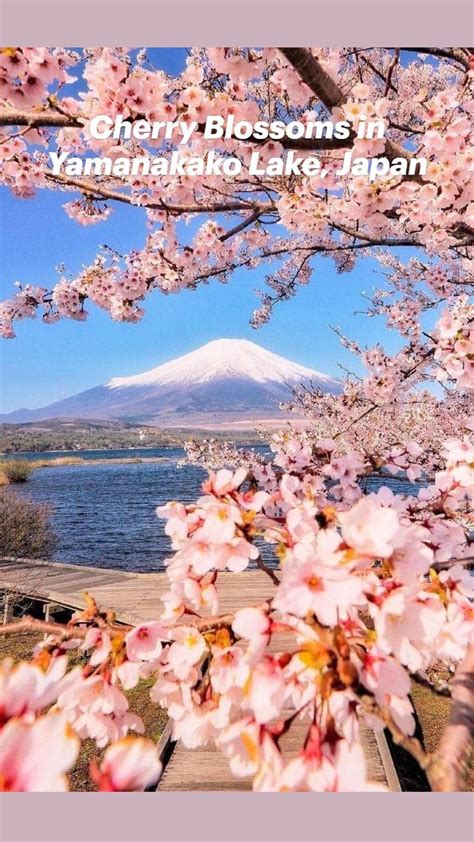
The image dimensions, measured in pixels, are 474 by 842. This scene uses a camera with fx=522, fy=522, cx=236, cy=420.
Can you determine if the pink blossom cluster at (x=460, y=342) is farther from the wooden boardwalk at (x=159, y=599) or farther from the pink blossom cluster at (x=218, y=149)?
the wooden boardwalk at (x=159, y=599)

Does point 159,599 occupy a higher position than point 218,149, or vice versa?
point 218,149

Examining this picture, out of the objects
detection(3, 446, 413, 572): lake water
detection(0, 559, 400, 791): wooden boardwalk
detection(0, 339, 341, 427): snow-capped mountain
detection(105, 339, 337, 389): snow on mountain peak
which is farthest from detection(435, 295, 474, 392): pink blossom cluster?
detection(105, 339, 337, 389): snow on mountain peak

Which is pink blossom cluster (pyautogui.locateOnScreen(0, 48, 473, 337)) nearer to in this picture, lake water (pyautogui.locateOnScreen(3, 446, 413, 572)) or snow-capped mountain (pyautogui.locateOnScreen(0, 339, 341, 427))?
lake water (pyautogui.locateOnScreen(3, 446, 413, 572))

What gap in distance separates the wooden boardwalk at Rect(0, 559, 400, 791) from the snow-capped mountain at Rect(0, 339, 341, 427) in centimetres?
6833

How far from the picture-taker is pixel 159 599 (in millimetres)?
6457

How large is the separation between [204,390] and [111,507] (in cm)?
9311

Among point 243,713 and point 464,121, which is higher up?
point 464,121

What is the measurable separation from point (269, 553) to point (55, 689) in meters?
11.9

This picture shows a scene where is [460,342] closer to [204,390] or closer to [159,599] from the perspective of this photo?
[159,599]

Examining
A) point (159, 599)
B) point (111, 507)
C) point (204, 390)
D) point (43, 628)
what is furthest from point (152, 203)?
point (204, 390)

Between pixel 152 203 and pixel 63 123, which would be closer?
pixel 63 123

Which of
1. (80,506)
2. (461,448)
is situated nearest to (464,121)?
(461,448)

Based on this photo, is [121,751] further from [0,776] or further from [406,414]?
[406,414]

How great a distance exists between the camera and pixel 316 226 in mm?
2398
